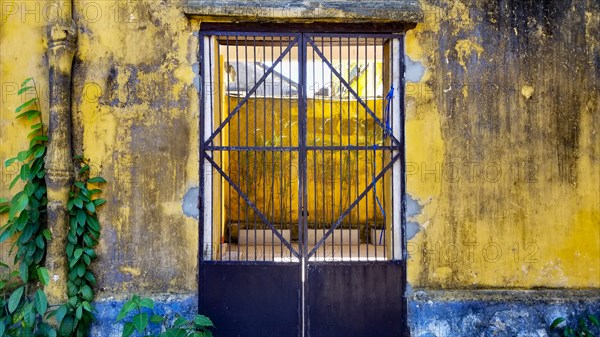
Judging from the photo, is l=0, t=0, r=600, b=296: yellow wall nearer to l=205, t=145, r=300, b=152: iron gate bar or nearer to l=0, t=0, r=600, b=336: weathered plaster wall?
l=0, t=0, r=600, b=336: weathered plaster wall

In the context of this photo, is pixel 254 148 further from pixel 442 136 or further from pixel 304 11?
pixel 442 136

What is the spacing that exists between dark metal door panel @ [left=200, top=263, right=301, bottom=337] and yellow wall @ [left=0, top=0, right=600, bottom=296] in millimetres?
283

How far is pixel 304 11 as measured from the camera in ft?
15.8

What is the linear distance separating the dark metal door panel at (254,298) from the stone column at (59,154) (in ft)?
4.15

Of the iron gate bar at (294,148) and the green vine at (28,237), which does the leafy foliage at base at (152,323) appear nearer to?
the green vine at (28,237)

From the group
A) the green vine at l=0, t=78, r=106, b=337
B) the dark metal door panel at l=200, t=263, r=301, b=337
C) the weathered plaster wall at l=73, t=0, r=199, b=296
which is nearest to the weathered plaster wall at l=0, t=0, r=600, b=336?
the weathered plaster wall at l=73, t=0, r=199, b=296

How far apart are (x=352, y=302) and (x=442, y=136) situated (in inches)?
70.2

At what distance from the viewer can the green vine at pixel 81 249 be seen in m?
4.54

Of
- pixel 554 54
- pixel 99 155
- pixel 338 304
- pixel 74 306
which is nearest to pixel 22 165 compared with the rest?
pixel 99 155

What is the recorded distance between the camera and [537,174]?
197 inches

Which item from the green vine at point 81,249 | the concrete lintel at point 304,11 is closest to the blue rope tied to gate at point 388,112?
the concrete lintel at point 304,11

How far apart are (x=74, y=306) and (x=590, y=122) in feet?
16.7

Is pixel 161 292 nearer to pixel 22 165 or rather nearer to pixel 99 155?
pixel 99 155

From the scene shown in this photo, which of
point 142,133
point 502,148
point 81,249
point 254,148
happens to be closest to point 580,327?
point 502,148
